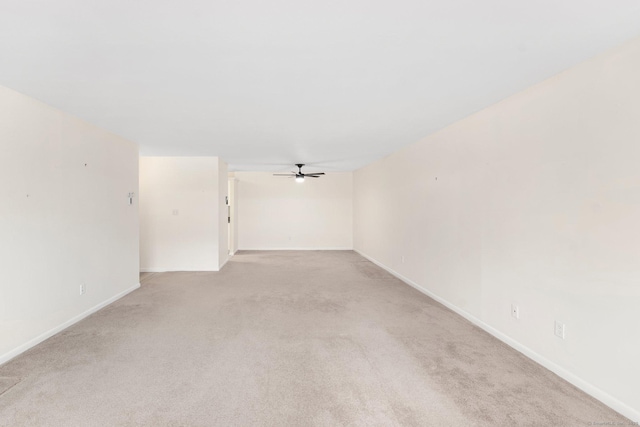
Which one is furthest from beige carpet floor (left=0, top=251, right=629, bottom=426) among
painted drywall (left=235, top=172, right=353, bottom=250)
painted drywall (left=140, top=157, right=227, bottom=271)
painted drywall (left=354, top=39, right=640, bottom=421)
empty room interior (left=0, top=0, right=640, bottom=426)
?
painted drywall (left=235, top=172, right=353, bottom=250)

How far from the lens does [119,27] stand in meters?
1.56

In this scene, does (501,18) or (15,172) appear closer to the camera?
(501,18)

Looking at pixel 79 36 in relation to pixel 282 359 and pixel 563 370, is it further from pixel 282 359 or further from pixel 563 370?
pixel 563 370

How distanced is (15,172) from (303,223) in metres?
6.72

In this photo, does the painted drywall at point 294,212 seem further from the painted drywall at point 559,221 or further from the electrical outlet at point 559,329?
the electrical outlet at point 559,329

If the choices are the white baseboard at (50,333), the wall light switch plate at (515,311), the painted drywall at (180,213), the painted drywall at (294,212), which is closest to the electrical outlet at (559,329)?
the wall light switch plate at (515,311)

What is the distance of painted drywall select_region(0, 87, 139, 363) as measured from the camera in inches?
95.9

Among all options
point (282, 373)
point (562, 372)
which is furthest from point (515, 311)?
point (282, 373)

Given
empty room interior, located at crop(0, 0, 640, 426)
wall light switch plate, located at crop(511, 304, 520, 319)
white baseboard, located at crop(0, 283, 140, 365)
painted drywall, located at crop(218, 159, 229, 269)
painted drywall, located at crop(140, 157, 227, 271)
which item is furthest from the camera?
painted drywall, located at crop(218, 159, 229, 269)

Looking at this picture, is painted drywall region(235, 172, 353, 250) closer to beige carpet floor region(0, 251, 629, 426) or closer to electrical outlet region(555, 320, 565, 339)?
beige carpet floor region(0, 251, 629, 426)

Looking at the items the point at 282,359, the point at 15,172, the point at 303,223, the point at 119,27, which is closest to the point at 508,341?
the point at 282,359

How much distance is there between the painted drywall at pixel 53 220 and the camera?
2.44m

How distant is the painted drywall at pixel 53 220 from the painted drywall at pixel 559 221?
440 centimetres

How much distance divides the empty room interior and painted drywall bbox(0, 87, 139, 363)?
22mm
